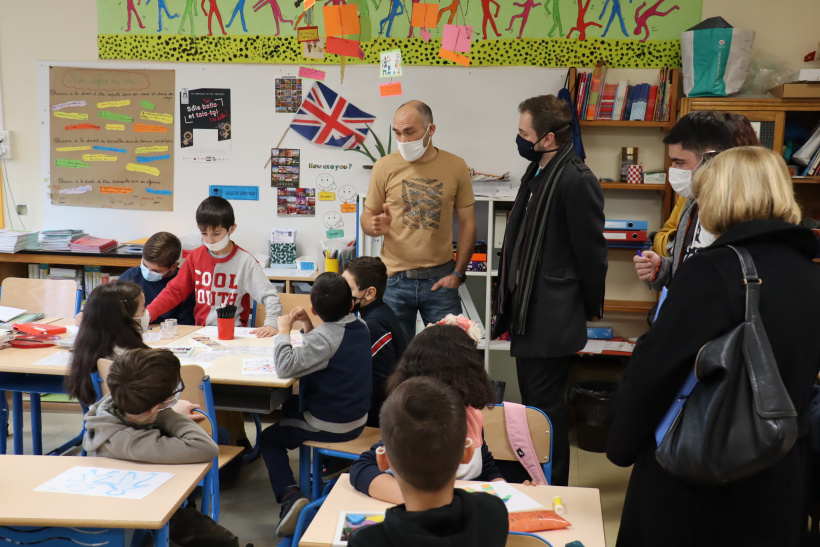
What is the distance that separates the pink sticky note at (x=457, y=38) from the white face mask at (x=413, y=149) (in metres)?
1.03

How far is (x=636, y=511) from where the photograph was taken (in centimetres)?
156

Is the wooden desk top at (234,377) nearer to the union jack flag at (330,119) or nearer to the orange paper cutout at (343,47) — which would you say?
the union jack flag at (330,119)

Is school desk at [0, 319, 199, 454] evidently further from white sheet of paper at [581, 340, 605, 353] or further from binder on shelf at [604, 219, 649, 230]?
binder on shelf at [604, 219, 649, 230]

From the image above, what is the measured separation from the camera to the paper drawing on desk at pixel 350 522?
1522mm

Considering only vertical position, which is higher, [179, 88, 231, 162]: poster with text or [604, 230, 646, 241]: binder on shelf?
[179, 88, 231, 162]: poster with text

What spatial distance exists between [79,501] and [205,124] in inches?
136

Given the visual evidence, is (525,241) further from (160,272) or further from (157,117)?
(157,117)

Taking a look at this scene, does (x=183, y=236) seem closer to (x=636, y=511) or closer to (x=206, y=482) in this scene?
(x=206, y=482)

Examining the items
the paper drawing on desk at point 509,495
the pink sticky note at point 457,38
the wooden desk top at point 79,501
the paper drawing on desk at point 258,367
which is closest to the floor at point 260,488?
the paper drawing on desk at point 258,367

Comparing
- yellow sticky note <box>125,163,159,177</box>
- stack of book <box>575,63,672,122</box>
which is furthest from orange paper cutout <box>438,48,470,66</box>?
yellow sticky note <box>125,163,159,177</box>

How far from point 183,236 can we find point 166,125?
2.49 feet

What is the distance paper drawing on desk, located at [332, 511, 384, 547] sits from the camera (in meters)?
1.52

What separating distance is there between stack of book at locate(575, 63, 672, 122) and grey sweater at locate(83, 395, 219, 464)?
3067 millimetres

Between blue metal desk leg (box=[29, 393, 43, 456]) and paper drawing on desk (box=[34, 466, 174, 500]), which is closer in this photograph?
paper drawing on desk (box=[34, 466, 174, 500])
